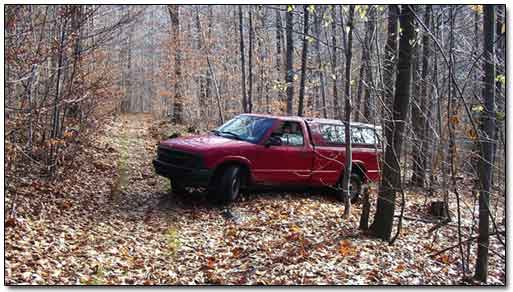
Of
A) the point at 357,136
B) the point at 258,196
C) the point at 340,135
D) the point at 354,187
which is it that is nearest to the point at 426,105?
the point at 357,136

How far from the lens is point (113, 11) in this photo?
26.8ft

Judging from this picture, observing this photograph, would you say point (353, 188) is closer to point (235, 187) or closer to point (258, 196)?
point (258, 196)

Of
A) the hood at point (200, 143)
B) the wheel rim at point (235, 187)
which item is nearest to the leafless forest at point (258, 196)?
the wheel rim at point (235, 187)

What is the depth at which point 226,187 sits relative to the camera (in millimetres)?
8438

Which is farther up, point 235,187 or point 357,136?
point 357,136

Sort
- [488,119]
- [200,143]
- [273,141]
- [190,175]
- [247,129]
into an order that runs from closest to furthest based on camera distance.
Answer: [488,119], [190,175], [200,143], [273,141], [247,129]

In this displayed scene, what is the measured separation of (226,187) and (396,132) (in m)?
3.24

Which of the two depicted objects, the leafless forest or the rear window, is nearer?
the leafless forest

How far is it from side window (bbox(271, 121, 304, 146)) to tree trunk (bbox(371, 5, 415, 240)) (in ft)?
8.06

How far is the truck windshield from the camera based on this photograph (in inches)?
355

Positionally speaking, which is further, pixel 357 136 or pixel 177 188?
pixel 357 136

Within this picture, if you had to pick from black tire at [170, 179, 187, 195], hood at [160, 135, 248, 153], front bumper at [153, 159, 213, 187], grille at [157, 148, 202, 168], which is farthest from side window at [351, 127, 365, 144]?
black tire at [170, 179, 187, 195]

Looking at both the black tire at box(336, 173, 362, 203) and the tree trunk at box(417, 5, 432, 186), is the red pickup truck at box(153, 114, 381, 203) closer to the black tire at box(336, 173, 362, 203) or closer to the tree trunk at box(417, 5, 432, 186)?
the black tire at box(336, 173, 362, 203)

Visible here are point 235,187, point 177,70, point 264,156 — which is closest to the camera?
point 235,187
